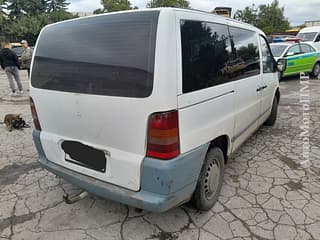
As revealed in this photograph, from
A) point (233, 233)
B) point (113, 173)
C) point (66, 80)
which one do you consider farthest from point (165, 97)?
point (233, 233)

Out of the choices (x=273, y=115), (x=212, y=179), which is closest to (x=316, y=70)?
(x=273, y=115)

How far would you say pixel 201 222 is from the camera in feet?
7.73

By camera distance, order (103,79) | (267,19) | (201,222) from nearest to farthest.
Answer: (103,79)
(201,222)
(267,19)

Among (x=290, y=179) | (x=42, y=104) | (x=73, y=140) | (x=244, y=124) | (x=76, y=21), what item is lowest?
(x=290, y=179)

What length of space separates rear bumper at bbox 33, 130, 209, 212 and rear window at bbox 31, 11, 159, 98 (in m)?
0.54

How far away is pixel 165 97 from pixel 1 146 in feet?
12.2

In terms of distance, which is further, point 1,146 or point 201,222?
point 1,146

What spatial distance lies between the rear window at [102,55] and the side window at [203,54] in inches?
11.0

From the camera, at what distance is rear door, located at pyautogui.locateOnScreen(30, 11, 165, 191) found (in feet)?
5.90

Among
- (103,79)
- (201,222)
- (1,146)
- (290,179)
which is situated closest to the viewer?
(103,79)

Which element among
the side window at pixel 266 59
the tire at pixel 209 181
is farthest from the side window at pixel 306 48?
the tire at pixel 209 181

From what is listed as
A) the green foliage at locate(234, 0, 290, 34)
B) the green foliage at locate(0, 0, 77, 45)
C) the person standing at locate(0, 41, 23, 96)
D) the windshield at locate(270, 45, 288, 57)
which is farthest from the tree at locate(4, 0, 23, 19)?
the windshield at locate(270, 45, 288, 57)

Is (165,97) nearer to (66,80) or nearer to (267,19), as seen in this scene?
(66,80)

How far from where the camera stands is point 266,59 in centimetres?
392
